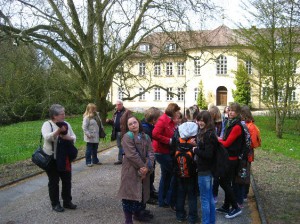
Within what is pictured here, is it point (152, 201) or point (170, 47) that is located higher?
point (170, 47)

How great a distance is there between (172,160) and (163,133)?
0.50 m

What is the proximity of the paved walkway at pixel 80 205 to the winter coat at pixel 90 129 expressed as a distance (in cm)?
157

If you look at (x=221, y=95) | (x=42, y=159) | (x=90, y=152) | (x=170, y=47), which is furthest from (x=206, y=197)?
(x=221, y=95)

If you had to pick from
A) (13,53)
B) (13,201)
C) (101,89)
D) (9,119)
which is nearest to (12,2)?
(13,53)

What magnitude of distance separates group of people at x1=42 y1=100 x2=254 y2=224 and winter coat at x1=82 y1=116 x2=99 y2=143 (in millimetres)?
3737

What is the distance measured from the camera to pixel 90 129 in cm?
1052

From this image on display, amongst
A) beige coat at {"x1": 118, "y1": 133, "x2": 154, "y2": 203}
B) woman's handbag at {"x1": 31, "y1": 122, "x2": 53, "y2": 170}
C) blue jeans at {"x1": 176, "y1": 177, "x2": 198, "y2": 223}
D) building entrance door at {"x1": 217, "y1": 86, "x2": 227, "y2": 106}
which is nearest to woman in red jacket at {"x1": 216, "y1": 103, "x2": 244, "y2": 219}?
blue jeans at {"x1": 176, "y1": 177, "x2": 198, "y2": 223}

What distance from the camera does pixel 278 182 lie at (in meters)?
8.83

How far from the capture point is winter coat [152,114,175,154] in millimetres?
6461

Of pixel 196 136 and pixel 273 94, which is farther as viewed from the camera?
pixel 273 94

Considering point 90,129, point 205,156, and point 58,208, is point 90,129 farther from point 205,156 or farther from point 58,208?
point 205,156

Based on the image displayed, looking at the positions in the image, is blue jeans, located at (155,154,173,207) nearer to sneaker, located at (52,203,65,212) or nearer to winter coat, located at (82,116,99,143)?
sneaker, located at (52,203,65,212)

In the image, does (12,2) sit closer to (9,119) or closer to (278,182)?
(278,182)

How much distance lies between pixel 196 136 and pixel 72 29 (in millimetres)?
14289
